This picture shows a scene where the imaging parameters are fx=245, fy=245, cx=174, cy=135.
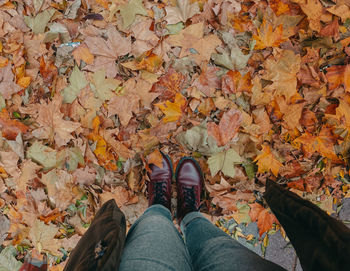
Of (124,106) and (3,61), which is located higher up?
(3,61)

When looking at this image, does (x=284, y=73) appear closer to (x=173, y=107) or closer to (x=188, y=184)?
(x=173, y=107)

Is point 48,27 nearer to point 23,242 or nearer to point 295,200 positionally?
point 23,242

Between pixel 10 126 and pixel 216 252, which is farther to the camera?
pixel 10 126

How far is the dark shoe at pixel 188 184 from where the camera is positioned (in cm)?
137

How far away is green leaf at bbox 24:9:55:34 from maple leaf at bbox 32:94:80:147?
384 mm

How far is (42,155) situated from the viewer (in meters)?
1.34

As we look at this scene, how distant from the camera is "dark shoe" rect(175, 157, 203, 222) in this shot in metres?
1.37

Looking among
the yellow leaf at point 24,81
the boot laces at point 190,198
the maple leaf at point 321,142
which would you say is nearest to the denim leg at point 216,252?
the boot laces at point 190,198

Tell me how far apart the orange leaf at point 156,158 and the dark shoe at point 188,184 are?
0.36 feet

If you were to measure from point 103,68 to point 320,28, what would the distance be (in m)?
1.16

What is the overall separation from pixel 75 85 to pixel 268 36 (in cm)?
107

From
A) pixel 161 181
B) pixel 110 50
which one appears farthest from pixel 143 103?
pixel 161 181

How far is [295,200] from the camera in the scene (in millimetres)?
786

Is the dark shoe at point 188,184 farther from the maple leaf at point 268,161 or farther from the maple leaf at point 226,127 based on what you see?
the maple leaf at point 268,161
